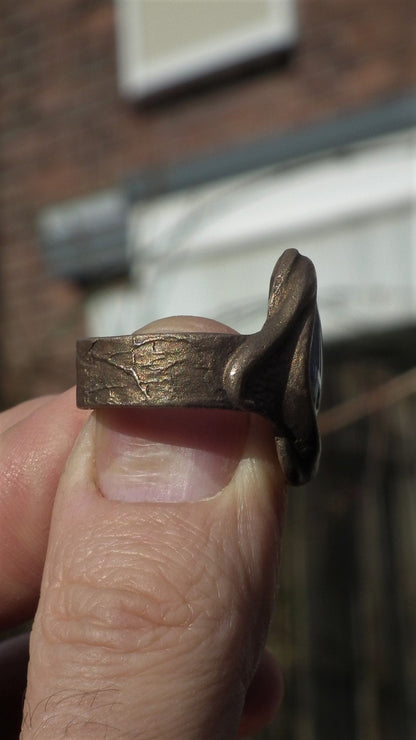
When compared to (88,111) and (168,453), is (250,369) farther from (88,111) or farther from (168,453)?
(88,111)

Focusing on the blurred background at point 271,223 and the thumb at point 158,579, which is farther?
the blurred background at point 271,223

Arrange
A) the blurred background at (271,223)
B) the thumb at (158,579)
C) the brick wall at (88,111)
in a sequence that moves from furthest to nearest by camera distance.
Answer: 1. the brick wall at (88,111)
2. the blurred background at (271,223)
3. the thumb at (158,579)

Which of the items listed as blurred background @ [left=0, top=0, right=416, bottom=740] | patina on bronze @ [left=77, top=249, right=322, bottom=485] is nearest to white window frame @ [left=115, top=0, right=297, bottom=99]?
blurred background @ [left=0, top=0, right=416, bottom=740]

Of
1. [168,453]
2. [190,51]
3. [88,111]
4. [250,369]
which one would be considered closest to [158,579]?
[168,453]

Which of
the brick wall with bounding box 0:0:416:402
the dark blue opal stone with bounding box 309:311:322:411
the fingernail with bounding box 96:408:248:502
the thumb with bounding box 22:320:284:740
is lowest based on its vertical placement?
the thumb with bounding box 22:320:284:740

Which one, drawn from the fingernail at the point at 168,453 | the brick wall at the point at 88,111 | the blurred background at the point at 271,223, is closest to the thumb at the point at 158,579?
the fingernail at the point at 168,453

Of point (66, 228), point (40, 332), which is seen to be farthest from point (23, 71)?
point (40, 332)

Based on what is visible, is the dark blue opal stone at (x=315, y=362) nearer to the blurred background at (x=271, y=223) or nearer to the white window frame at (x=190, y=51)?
the blurred background at (x=271, y=223)

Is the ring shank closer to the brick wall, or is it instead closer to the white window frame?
the brick wall

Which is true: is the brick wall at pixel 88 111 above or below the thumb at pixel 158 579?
above
